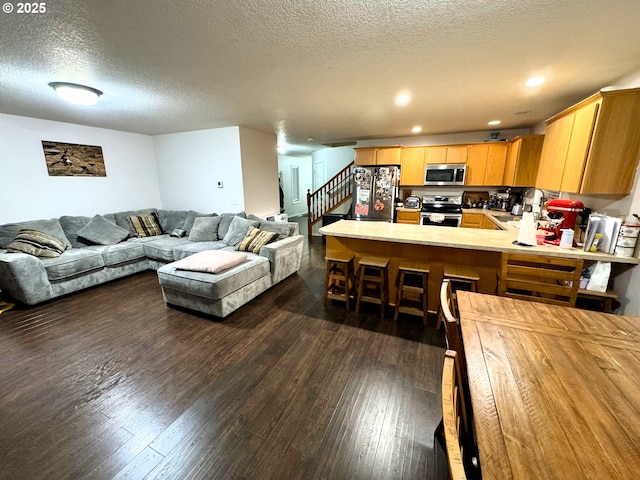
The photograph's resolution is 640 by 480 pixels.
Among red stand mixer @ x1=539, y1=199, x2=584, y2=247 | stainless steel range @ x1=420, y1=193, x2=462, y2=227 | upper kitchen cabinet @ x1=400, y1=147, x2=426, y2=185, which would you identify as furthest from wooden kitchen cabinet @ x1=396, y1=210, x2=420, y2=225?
red stand mixer @ x1=539, y1=199, x2=584, y2=247

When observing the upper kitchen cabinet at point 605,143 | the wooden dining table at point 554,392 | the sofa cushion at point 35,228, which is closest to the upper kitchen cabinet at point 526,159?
the upper kitchen cabinet at point 605,143

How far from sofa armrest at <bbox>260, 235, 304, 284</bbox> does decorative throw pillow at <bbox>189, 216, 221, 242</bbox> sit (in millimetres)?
1303

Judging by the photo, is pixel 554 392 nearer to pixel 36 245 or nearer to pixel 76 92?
pixel 76 92

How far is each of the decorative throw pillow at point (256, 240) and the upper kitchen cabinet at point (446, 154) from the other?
357 cm

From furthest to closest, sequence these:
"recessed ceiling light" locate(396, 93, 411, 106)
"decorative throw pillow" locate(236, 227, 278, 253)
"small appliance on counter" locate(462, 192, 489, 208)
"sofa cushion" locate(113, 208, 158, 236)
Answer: "small appliance on counter" locate(462, 192, 489, 208) < "sofa cushion" locate(113, 208, 158, 236) < "decorative throw pillow" locate(236, 227, 278, 253) < "recessed ceiling light" locate(396, 93, 411, 106)

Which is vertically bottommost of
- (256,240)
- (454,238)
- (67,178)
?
(256,240)

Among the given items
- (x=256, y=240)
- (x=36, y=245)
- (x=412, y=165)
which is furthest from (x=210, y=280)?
(x=412, y=165)

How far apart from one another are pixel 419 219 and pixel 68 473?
537cm

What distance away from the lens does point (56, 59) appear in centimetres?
194

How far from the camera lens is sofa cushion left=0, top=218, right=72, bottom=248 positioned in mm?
3321

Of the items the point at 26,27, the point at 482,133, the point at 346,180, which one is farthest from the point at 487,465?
the point at 346,180

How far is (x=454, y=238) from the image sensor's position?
2.46 meters

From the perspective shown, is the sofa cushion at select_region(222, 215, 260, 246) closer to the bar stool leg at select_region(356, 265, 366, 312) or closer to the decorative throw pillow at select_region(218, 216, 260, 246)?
the decorative throw pillow at select_region(218, 216, 260, 246)

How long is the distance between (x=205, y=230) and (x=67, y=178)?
7.65 ft
